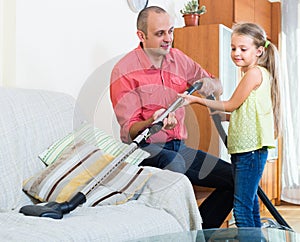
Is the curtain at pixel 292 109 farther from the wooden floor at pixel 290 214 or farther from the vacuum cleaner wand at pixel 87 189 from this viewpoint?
the vacuum cleaner wand at pixel 87 189

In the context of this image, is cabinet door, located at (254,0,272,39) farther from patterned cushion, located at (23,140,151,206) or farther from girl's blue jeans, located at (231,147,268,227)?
patterned cushion, located at (23,140,151,206)

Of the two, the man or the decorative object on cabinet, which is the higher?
the decorative object on cabinet

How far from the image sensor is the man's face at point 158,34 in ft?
9.72

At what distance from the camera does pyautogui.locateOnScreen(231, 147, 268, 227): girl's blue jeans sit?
263cm

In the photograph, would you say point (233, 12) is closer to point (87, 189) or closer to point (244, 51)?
point (244, 51)

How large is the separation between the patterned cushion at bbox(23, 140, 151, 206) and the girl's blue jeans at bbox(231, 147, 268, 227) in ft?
1.70

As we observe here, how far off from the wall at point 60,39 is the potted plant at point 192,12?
20.2 inches

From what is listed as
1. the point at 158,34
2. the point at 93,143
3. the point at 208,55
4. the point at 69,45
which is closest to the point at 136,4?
the point at 208,55

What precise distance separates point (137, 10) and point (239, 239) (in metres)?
2.54

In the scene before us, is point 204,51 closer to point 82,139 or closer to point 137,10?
point 137,10

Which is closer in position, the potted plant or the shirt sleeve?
the shirt sleeve

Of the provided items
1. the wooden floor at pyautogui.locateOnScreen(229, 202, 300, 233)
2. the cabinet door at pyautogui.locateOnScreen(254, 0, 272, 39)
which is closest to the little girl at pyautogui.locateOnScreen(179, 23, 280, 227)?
the wooden floor at pyautogui.locateOnScreen(229, 202, 300, 233)

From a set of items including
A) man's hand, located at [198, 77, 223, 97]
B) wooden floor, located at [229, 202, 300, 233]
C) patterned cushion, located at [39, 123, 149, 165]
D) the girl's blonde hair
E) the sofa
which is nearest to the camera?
the sofa

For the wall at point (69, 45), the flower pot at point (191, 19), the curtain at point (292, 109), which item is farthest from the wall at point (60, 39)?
the curtain at point (292, 109)
